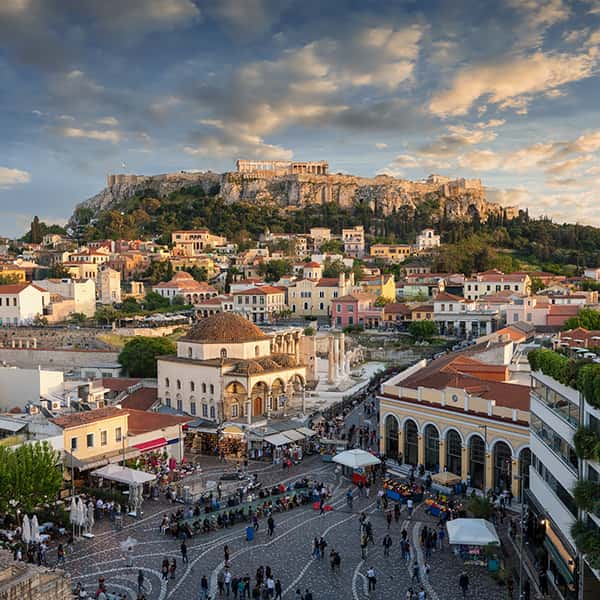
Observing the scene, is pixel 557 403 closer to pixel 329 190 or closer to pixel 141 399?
pixel 141 399

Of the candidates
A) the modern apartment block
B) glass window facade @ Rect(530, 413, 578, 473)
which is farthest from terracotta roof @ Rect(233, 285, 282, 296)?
glass window facade @ Rect(530, 413, 578, 473)

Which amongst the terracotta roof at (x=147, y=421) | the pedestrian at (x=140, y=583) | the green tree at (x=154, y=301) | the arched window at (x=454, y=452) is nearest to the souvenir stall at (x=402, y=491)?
the arched window at (x=454, y=452)

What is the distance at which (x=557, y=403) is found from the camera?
751 inches

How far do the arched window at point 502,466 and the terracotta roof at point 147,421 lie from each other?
14.5 metres

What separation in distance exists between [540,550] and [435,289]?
226 feet

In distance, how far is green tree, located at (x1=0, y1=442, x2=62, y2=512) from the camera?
21922 millimetres

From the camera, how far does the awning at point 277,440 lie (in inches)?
1249

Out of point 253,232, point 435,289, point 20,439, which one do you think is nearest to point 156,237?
point 253,232

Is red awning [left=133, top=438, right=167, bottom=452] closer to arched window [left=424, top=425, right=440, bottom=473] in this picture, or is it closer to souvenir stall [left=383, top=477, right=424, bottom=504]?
souvenir stall [left=383, top=477, right=424, bottom=504]

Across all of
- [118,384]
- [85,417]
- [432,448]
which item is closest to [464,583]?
[432,448]

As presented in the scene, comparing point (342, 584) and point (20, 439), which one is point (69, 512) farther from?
point (342, 584)

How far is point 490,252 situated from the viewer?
99062 mm

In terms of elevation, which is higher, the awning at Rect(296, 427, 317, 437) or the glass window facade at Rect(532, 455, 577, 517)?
the glass window facade at Rect(532, 455, 577, 517)

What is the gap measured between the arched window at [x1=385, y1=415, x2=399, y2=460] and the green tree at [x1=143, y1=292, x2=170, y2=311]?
2246 inches
